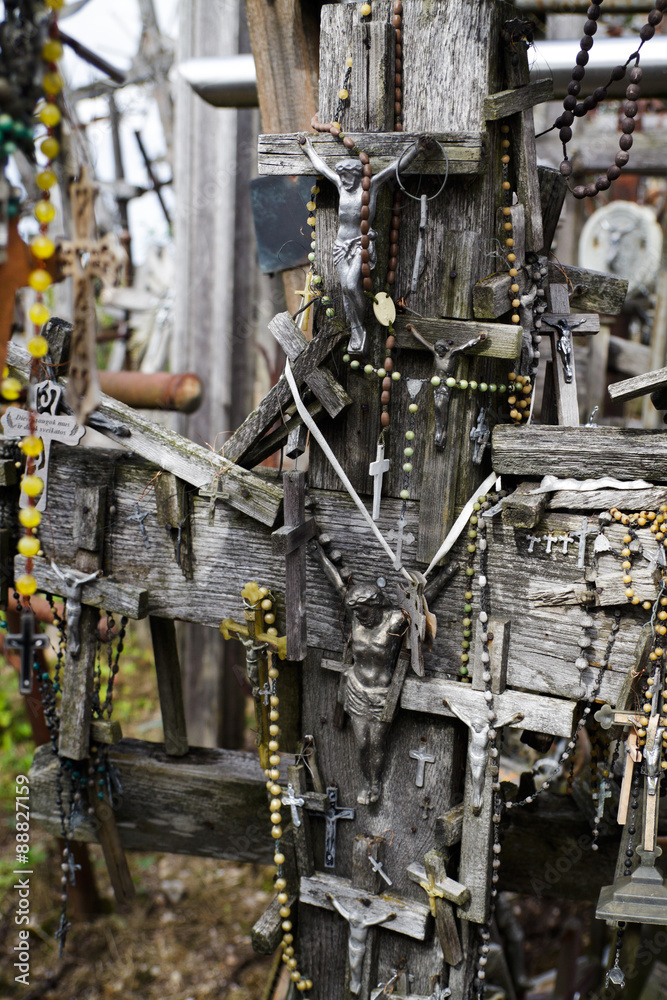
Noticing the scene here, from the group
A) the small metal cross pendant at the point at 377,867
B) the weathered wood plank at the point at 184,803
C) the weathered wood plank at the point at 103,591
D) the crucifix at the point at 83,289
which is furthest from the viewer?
the weathered wood plank at the point at 184,803

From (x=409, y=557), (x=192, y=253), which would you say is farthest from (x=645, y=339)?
(x=409, y=557)

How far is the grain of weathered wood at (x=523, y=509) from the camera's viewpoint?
222cm

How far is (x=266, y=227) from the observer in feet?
10.5

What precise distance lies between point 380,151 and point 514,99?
14.3 inches

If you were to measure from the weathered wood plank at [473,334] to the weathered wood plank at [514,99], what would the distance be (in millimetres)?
513

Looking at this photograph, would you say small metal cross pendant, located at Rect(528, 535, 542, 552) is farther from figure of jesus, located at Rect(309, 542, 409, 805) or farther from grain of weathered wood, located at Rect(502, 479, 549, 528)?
figure of jesus, located at Rect(309, 542, 409, 805)

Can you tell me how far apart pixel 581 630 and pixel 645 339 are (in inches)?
225

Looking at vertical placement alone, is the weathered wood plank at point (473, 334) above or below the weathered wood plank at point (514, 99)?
below

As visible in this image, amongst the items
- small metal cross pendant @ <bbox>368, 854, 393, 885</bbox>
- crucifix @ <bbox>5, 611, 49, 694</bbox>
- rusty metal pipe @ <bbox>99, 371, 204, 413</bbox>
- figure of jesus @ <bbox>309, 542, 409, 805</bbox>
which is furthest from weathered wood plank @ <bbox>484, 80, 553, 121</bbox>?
small metal cross pendant @ <bbox>368, 854, 393, 885</bbox>

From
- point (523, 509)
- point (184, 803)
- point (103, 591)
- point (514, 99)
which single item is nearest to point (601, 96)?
point (514, 99)

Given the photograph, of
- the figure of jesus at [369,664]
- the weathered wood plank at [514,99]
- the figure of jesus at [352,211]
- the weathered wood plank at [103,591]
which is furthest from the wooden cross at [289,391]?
the weathered wood plank at [514,99]

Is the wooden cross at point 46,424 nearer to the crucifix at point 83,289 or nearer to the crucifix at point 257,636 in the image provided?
the crucifix at point 257,636

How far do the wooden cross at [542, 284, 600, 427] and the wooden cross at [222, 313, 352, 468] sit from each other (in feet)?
2.02

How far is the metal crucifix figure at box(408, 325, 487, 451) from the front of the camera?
2.28 m
